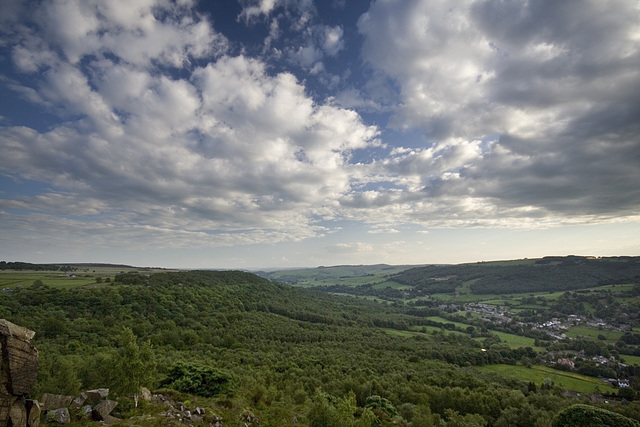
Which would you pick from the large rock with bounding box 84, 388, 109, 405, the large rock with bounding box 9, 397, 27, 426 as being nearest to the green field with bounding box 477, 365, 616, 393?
the large rock with bounding box 84, 388, 109, 405

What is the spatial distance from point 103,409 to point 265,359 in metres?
59.1

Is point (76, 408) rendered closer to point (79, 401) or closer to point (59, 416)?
point (79, 401)

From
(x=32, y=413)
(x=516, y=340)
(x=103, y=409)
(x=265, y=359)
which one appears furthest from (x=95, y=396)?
(x=516, y=340)

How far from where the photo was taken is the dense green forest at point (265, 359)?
39.8 m

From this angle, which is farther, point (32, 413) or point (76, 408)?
point (76, 408)

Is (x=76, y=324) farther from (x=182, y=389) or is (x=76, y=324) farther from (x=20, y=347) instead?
(x=20, y=347)

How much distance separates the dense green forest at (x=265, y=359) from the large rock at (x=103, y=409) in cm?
211

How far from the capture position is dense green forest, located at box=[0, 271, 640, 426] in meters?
39.8

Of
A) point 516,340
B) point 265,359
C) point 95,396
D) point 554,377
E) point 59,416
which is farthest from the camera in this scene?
point 516,340

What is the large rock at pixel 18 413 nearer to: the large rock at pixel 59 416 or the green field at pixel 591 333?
the large rock at pixel 59 416

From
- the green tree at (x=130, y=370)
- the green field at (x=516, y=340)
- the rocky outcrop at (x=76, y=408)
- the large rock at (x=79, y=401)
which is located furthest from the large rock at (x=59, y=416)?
the green field at (x=516, y=340)

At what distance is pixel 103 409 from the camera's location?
26.3 meters

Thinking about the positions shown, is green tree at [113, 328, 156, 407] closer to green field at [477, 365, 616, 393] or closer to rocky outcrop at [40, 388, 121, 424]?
rocky outcrop at [40, 388, 121, 424]

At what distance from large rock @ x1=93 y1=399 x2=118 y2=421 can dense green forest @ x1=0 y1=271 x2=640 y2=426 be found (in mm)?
2109
